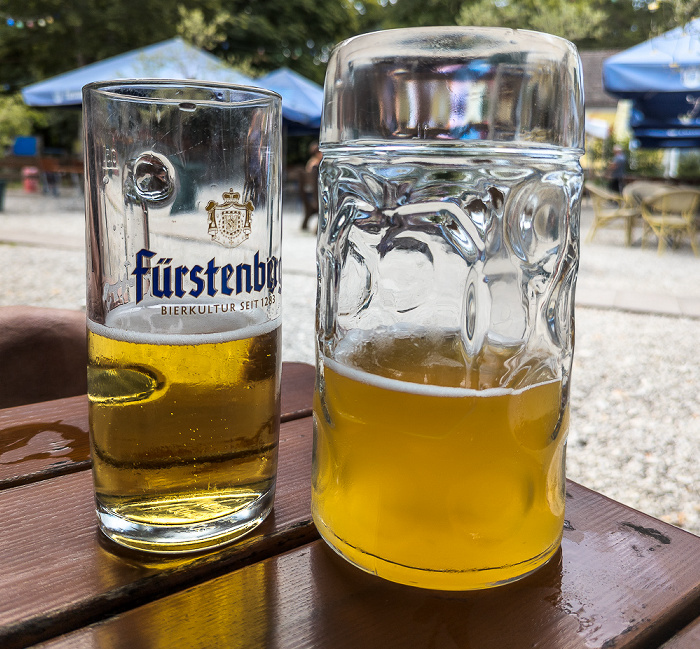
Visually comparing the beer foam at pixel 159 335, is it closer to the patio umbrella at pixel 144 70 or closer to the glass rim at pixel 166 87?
the glass rim at pixel 166 87

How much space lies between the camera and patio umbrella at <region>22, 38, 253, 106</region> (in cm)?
1002

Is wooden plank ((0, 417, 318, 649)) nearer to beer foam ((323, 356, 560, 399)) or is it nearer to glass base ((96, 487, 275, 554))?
glass base ((96, 487, 275, 554))

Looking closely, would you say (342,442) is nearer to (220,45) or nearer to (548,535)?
(548,535)

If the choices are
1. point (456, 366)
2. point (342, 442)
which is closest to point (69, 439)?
point (342, 442)

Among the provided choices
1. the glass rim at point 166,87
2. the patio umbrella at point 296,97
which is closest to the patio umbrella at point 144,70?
the patio umbrella at point 296,97

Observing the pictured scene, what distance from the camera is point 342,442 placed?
58 cm

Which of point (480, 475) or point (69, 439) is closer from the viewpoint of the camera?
point (480, 475)

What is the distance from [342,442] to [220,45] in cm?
1901

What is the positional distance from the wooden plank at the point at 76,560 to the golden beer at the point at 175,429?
0.02 metres

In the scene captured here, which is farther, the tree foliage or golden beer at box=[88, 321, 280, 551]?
the tree foliage

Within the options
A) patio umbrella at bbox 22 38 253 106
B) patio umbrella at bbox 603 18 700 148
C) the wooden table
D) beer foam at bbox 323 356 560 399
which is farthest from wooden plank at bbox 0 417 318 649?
patio umbrella at bbox 22 38 253 106

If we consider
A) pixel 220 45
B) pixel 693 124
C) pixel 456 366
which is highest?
pixel 220 45

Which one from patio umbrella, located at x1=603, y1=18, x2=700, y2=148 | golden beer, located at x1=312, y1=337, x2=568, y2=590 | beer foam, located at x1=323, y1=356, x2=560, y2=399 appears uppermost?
patio umbrella, located at x1=603, y1=18, x2=700, y2=148

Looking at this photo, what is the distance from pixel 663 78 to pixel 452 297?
7610 millimetres
